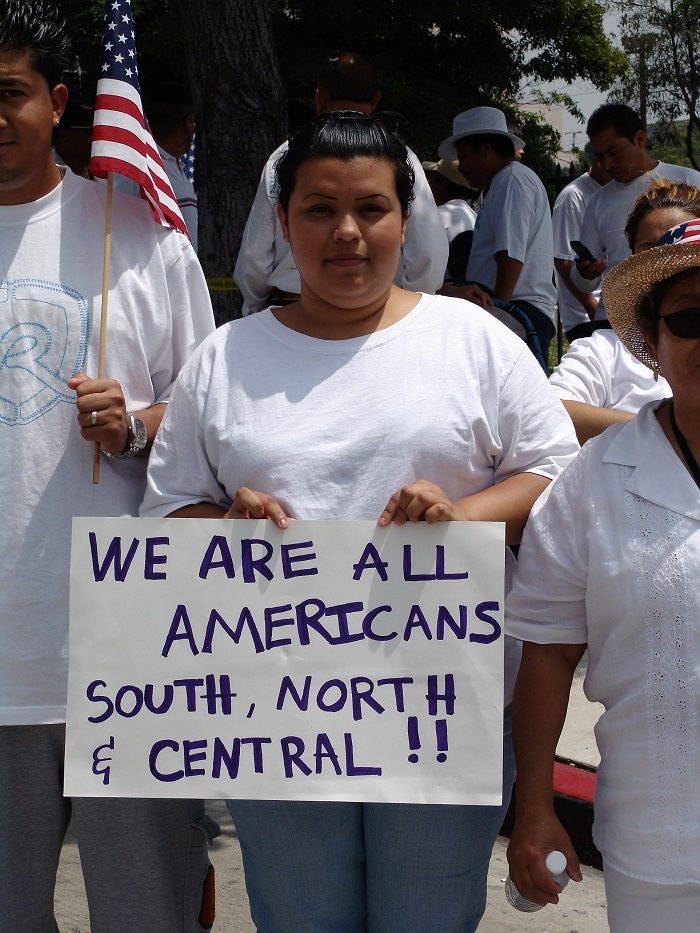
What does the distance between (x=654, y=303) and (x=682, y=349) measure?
158 mm

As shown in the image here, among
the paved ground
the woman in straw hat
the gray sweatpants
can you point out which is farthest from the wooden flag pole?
the paved ground

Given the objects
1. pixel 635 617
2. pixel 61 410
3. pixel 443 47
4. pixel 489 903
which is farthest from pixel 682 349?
pixel 443 47

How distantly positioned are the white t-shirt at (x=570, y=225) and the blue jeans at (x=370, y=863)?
495cm

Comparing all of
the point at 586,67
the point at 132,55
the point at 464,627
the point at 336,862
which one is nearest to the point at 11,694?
the point at 336,862

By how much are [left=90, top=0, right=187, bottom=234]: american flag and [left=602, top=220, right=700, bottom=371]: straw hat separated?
985mm

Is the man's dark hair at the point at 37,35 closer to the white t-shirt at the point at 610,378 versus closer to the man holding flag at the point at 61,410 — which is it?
the man holding flag at the point at 61,410

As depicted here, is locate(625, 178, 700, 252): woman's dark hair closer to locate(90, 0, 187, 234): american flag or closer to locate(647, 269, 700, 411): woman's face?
locate(647, 269, 700, 411): woman's face

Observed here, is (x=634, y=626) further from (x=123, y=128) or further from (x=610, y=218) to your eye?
(x=610, y=218)

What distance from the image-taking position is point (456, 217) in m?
7.34

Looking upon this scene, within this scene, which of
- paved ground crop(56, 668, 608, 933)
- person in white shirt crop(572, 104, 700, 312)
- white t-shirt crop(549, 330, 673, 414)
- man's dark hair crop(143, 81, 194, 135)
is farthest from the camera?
person in white shirt crop(572, 104, 700, 312)

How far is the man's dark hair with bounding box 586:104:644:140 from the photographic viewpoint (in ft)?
19.5

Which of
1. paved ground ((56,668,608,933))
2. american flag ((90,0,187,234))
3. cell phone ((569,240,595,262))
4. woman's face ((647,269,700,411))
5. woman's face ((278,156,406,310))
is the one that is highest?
cell phone ((569,240,595,262))

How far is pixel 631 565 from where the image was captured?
189 centimetres

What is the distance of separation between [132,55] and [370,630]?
140 cm
